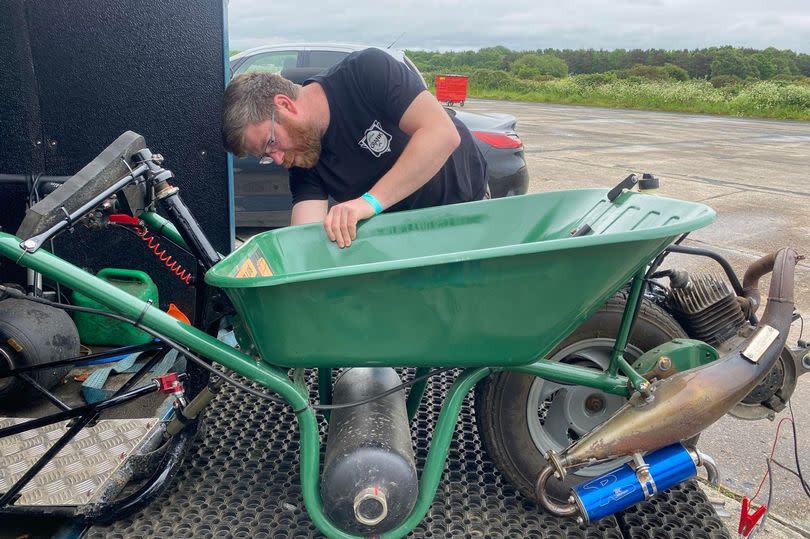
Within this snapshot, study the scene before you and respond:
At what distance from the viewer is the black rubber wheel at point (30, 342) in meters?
2.73

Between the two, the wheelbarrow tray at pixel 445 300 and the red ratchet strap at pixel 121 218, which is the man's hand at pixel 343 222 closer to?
the wheelbarrow tray at pixel 445 300

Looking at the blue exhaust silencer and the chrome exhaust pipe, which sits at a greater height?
the chrome exhaust pipe

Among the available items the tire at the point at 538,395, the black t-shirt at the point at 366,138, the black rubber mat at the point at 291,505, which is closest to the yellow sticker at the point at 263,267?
the black t-shirt at the point at 366,138

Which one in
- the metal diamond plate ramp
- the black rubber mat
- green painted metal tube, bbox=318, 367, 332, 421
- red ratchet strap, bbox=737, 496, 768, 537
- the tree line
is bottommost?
the metal diamond plate ramp

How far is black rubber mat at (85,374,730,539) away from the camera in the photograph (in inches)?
81.9

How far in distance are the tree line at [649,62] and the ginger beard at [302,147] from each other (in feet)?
119

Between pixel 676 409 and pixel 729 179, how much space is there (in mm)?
8777

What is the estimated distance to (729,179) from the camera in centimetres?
972

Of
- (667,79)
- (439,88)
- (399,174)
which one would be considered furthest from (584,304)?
(667,79)

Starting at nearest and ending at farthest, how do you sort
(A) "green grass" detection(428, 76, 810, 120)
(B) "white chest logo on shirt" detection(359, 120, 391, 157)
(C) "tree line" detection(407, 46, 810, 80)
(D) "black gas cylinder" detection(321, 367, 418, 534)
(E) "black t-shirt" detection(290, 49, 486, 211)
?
(D) "black gas cylinder" detection(321, 367, 418, 534) < (E) "black t-shirt" detection(290, 49, 486, 211) < (B) "white chest logo on shirt" detection(359, 120, 391, 157) < (A) "green grass" detection(428, 76, 810, 120) < (C) "tree line" detection(407, 46, 810, 80)

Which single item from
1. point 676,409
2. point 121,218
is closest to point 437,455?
point 676,409

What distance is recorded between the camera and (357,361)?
1860 mm

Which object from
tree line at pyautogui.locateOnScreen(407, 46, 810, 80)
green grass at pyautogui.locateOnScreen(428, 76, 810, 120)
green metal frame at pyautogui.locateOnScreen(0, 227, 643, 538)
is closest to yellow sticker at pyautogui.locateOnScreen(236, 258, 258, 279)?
green metal frame at pyautogui.locateOnScreen(0, 227, 643, 538)

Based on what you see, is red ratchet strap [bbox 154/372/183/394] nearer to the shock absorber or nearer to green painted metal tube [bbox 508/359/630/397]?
the shock absorber
